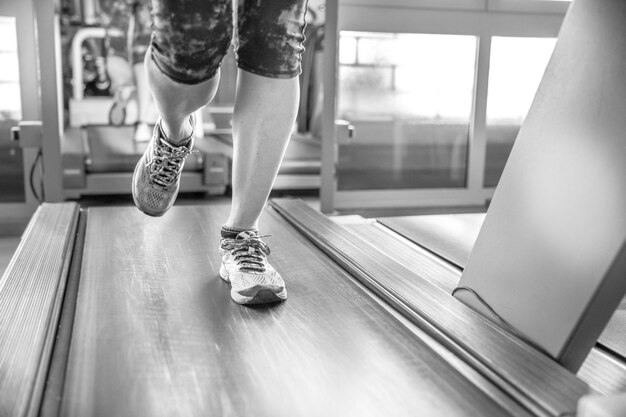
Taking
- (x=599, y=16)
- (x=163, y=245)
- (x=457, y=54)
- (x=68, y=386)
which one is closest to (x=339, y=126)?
(x=457, y=54)

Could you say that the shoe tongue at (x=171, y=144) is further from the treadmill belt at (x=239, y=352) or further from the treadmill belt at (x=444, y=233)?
the treadmill belt at (x=444, y=233)

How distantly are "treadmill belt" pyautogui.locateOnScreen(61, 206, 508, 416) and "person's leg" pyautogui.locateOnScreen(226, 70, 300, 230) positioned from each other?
0.74 ft

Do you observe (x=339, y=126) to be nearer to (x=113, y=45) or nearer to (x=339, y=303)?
(x=339, y=303)

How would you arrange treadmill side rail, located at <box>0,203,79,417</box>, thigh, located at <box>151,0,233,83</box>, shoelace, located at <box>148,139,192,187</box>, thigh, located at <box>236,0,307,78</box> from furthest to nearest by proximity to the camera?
shoelace, located at <box>148,139,192,187</box>
thigh, located at <box>236,0,307,78</box>
thigh, located at <box>151,0,233,83</box>
treadmill side rail, located at <box>0,203,79,417</box>

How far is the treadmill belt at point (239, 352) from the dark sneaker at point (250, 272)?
0.02 meters

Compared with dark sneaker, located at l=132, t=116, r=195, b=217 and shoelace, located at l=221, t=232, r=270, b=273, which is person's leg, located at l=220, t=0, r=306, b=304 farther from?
dark sneaker, located at l=132, t=116, r=195, b=217

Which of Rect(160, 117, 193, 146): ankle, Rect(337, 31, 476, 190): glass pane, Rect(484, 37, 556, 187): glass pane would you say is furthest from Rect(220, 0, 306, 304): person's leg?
Rect(484, 37, 556, 187): glass pane

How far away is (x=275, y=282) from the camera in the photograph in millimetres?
1277

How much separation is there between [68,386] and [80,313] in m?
0.32

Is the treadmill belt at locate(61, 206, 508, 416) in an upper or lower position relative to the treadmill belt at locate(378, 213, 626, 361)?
upper

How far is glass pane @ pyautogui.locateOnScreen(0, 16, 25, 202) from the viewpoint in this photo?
11.6 ft

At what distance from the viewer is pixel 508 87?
3795 mm

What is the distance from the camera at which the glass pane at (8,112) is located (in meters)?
3.54

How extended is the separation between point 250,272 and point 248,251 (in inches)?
2.6
